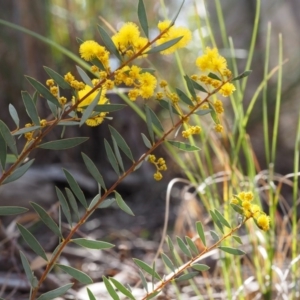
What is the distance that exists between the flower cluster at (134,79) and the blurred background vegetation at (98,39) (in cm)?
171

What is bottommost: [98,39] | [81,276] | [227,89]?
[81,276]

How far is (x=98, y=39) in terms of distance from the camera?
2764mm

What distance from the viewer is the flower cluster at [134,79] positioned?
49 cm

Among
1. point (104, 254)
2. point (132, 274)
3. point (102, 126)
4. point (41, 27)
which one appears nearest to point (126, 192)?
point (102, 126)

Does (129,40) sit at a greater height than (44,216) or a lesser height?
greater

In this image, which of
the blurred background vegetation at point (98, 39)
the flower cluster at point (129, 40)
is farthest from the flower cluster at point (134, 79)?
the blurred background vegetation at point (98, 39)

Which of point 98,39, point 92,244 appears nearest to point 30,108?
point 92,244

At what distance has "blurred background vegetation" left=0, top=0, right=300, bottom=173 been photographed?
2318 mm

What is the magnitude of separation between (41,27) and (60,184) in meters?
0.70

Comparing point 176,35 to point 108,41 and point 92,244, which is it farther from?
point 92,244

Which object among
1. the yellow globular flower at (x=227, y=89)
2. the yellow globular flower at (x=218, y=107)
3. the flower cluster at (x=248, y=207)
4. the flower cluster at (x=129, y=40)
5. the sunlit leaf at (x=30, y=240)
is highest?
the flower cluster at (x=129, y=40)

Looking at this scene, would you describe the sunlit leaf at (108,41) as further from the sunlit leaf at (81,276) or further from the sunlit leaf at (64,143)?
the sunlit leaf at (81,276)

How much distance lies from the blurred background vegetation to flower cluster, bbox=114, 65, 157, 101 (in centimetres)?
171

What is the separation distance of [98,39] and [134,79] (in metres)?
2.33
